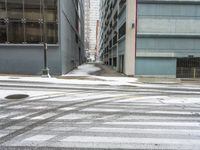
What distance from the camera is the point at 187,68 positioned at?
1131 inches

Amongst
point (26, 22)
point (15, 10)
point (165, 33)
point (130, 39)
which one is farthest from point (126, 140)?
point (165, 33)

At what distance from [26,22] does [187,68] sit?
1838 centimetres

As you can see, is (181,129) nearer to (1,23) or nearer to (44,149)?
(44,149)

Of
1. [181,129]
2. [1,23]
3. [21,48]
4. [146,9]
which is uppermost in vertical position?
[146,9]

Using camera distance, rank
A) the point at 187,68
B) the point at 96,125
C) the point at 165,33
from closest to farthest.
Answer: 1. the point at 96,125
2. the point at 165,33
3. the point at 187,68

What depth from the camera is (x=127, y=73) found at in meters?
27.9

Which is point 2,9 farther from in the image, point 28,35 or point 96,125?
point 96,125

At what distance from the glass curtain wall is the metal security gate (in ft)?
46.9

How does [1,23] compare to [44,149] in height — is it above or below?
above

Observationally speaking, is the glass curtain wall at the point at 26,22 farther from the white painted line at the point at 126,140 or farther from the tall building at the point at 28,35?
the white painted line at the point at 126,140

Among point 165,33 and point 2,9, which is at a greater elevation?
point 2,9

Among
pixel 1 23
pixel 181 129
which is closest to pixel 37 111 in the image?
pixel 181 129

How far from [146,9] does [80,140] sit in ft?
79.4

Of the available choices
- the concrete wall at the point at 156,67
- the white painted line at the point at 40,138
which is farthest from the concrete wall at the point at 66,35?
the white painted line at the point at 40,138
